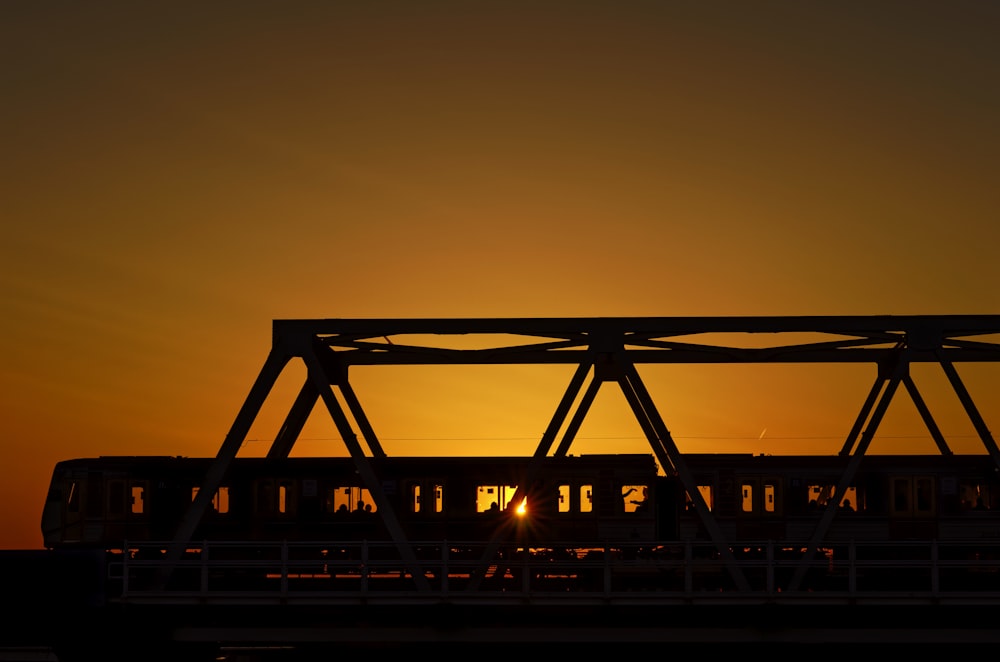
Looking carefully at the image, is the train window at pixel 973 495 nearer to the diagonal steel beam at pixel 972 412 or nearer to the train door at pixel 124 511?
the diagonal steel beam at pixel 972 412

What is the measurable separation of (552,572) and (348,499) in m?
6.70

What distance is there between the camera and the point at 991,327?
44250 mm

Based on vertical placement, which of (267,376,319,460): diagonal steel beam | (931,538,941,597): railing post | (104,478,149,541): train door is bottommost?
(931,538,941,597): railing post

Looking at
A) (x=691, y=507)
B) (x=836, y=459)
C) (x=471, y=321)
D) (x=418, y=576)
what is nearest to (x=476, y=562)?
(x=418, y=576)

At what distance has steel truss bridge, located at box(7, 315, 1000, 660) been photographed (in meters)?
40.1

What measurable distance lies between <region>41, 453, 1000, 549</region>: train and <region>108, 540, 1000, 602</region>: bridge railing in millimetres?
699

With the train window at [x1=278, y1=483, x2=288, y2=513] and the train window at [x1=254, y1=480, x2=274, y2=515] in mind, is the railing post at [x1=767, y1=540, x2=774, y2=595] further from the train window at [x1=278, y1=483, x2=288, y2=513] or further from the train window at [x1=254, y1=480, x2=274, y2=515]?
the train window at [x1=254, y1=480, x2=274, y2=515]

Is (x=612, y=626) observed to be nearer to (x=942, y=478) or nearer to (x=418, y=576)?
(x=418, y=576)

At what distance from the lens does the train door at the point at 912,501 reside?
4891 cm

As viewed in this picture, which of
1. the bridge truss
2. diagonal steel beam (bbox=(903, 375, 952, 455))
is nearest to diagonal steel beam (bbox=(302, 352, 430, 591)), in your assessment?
the bridge truss

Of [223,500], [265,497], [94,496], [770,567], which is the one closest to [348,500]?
[265,497]

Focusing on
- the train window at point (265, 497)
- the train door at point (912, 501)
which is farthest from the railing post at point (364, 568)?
the train door at point (912, 501)

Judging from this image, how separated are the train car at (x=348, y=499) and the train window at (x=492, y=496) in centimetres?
3

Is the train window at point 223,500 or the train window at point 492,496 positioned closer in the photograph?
the train window at point 492,496
